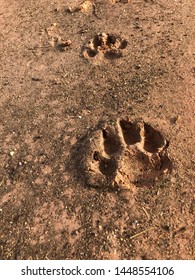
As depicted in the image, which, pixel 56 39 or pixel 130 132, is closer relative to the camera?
pixel 130 132

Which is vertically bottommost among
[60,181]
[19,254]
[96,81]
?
[19,254]

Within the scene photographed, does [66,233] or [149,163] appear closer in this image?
[66,233]

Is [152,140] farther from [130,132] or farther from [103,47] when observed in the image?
[103,47]

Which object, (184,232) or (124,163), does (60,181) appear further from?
(184,232)

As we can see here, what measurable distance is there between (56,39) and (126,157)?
1841mm

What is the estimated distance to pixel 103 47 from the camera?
3.64 m

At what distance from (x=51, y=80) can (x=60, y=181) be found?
3.85 ft

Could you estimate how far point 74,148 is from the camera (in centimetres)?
282

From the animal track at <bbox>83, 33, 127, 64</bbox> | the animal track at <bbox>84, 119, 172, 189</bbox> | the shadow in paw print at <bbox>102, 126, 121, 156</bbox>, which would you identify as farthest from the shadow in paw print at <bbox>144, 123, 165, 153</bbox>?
the animal track at <bbox>83, 33, 127, 64</bbox>

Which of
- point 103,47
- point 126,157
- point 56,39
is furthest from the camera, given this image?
point 56,39

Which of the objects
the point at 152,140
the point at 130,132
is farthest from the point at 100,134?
the point at 152,140

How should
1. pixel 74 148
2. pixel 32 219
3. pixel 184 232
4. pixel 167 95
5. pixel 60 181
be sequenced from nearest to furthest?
1. pixel 184 232
2. pixel 32 219
3. pixel 60 181
4. pixel 74 148
5. pixel 167 95

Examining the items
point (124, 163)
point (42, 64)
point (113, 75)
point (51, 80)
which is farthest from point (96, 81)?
point (124, 163)

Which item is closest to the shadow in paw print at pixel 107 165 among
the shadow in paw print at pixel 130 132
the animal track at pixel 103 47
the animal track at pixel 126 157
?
the animal track at pixel 126 157
